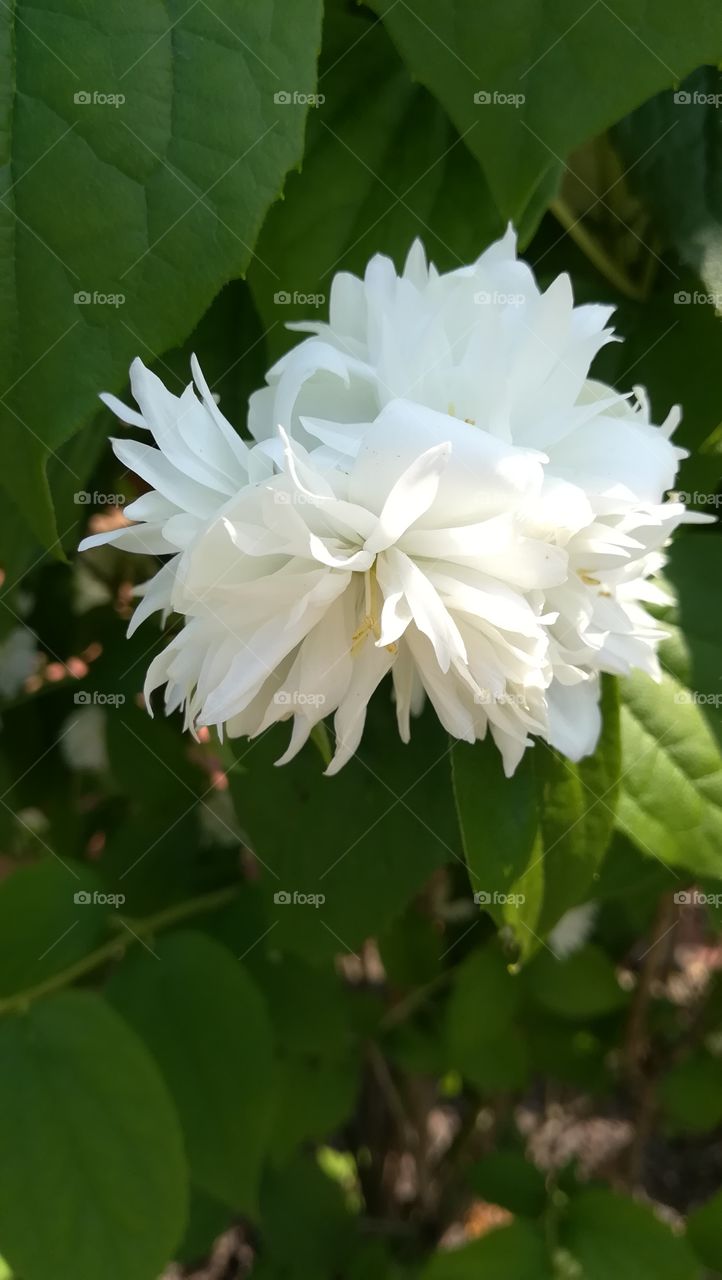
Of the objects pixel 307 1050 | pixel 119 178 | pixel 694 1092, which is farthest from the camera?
pixel 694 1092

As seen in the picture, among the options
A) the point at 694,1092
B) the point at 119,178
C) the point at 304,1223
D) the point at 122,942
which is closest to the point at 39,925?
the point at 122,942

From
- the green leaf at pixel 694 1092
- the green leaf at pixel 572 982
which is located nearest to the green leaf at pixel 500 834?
the green leaf at pixel 572 982

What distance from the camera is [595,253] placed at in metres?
0.50

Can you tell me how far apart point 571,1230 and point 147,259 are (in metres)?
0.79

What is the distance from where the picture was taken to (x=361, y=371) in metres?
0.36

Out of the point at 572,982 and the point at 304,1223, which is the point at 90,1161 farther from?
the point at 304,1223

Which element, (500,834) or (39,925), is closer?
(500,834)

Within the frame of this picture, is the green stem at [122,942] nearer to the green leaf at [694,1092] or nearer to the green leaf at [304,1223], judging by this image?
the green leaf at [304,1223]

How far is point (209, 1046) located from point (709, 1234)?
1.28ft

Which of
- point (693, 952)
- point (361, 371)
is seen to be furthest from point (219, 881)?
point (693, 952)

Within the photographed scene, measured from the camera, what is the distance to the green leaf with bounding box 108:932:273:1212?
2.00ft

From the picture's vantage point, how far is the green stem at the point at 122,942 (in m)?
0.61

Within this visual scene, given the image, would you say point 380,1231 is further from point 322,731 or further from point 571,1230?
point 322,731

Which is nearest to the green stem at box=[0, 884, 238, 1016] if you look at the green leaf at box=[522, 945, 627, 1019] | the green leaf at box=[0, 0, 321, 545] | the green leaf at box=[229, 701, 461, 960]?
the green leaf at box=[229, 701, 461, 960]
